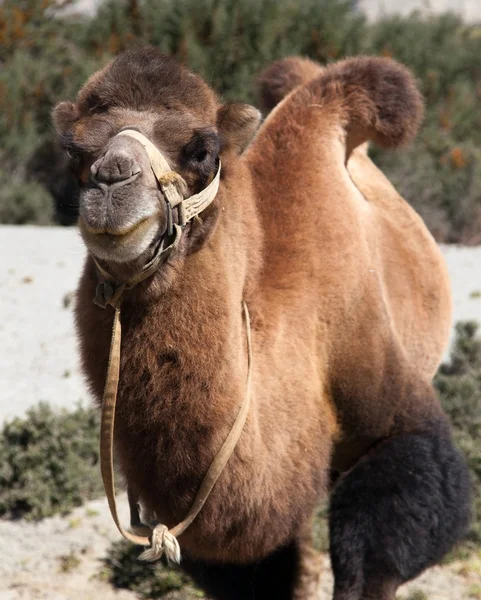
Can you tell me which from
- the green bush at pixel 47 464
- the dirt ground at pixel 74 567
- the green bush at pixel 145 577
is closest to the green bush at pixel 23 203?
the green bush at pixel 47 464

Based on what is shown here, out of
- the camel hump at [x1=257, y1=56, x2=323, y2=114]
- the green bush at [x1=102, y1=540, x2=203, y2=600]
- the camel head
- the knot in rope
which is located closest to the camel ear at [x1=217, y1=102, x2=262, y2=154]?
the camel head

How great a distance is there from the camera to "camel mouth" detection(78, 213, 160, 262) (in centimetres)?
281

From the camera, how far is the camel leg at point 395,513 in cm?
377

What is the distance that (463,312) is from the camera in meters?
8.08

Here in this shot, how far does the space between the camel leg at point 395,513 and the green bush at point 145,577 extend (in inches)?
58.8

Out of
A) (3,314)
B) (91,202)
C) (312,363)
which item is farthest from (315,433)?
(3,314)

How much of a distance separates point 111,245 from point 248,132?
78 cm

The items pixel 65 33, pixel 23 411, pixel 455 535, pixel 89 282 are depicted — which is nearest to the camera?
pixel 89 282

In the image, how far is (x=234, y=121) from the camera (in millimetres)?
3336

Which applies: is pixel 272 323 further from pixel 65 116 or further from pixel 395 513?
pixel 65 116

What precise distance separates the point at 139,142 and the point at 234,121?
1.80 feet

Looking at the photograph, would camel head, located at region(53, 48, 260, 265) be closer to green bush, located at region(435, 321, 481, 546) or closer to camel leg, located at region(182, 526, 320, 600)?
camel leg, located at region(182, 526, 320, 600)

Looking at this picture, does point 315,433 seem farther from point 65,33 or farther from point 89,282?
point 65,33

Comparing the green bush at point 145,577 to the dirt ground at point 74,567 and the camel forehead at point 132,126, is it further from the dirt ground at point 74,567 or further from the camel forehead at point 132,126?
the camel forehead at point 132,126
